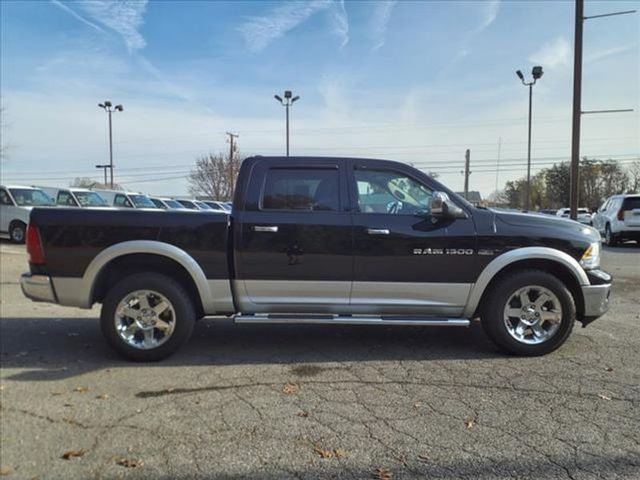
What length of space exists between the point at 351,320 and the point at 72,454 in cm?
258

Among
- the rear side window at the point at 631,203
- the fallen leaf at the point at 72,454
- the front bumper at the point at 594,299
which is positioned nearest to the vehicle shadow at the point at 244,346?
the front bumper at the point at 594,299

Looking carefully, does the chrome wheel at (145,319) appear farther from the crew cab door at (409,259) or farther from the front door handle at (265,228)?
the crew cab door at (409,259)

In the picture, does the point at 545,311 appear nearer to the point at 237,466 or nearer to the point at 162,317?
the point at 237,466

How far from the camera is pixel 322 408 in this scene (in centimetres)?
387

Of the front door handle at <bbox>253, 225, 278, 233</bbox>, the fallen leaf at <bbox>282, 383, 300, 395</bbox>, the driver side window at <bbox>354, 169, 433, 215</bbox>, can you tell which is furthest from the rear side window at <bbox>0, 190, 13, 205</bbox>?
the fallen leaf at <bbox>282, 383, 300, 395</bbox>

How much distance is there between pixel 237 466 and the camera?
3045mm

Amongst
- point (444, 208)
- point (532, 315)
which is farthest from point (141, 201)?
point (532, 315)

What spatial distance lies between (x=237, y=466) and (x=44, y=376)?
2.50 m

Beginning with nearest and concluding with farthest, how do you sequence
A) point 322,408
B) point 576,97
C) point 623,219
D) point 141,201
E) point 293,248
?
point 322,408, point 293,248, point 576,97, point 623,219, point 141,201

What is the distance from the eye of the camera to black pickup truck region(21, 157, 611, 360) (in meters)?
4.96

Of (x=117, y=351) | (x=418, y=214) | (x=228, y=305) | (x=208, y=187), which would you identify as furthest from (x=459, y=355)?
(x=208, y=187)

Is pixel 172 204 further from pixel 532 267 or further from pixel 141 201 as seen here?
pixel 532 267

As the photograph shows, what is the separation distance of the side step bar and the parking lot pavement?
1.22ft

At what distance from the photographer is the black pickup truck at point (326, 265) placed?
496 centimetres
